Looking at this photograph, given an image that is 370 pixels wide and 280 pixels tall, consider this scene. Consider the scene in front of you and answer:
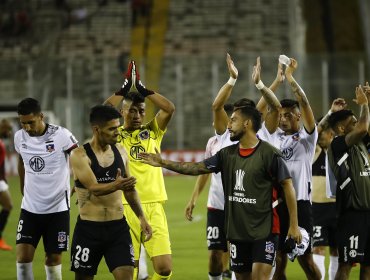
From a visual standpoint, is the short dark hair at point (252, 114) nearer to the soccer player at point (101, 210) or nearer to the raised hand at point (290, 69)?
the soccer player at point (101, 210)

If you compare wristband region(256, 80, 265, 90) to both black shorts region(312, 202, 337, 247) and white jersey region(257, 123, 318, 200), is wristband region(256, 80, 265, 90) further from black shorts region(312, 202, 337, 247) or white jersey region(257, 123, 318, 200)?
black shorts region(312, 202, 337, 247)

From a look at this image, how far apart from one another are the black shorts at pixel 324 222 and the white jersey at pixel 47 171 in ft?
10.7

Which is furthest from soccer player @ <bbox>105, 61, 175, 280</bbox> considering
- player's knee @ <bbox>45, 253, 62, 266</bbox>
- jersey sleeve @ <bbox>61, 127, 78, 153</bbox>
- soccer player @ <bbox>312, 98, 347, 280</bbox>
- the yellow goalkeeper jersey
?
soccer player @ <bbox>312, 98, 347, 280</bbox>

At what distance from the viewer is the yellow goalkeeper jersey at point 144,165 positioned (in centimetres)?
1009

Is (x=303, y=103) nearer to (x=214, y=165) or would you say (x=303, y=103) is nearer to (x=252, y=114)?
(x=252, y=114)

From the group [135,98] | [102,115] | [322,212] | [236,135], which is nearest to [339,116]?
[322,212]

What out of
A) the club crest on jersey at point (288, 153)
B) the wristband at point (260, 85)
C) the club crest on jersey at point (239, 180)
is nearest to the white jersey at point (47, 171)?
the wristband at point (260, 85)

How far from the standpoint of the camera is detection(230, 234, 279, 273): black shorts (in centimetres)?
873

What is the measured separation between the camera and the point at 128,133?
1024 cm

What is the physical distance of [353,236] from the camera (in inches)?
394

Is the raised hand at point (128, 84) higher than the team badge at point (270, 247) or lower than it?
higher

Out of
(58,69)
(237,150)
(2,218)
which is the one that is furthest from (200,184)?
(58,69)

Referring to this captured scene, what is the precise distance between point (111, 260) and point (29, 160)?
242 centimetres

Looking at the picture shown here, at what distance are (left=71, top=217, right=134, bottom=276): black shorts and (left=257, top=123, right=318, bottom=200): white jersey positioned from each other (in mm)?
2404
